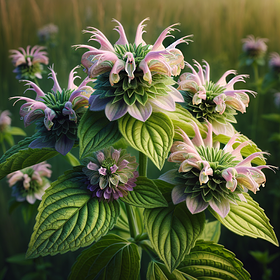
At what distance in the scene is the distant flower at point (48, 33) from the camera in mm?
1170

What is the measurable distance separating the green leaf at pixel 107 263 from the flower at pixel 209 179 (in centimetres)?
15

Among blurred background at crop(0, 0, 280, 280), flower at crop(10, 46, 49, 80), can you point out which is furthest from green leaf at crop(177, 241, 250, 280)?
blurred background at crop(0, 0, 280, 280)

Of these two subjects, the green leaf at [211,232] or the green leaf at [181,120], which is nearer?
the green leaf at [181,120]

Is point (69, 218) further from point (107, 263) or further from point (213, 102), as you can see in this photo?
point (213, 102)

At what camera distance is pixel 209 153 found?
0.45 meters

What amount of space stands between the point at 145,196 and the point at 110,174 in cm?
6

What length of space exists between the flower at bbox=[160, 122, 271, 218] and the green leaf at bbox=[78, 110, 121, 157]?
11 cm

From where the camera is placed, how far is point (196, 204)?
1.36ft

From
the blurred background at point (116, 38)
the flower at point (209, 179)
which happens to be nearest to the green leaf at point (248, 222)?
the flower at point (209, 179)

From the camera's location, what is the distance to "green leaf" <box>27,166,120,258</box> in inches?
14.7

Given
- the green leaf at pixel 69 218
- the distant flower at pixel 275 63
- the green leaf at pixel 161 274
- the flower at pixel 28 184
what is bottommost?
the flower at pixel 28 184

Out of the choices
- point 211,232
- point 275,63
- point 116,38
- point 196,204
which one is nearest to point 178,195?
point 196,204

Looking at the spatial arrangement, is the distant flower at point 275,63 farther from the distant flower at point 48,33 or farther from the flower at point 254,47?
the distant flower at point 48,33

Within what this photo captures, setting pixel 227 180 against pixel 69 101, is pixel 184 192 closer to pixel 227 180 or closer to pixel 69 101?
pixel 227 180
